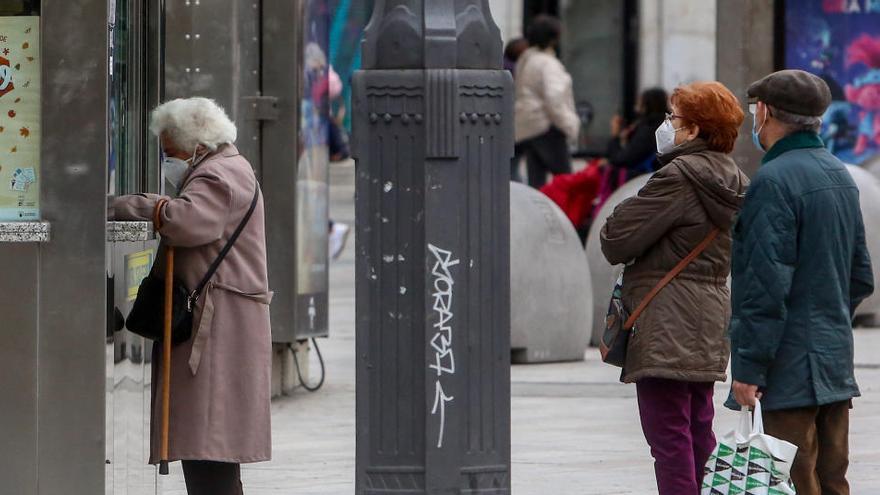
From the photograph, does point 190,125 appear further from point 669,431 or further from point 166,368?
point 669,431

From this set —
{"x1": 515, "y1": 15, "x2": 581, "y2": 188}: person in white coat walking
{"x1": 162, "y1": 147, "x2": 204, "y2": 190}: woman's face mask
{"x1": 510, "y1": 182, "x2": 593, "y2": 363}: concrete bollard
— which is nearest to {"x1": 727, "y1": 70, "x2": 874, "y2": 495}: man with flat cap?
{"x1": 162, "y1": 147, "x2": 204, "y2": 190}: woman's face mask

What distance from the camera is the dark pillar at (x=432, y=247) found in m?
5.81

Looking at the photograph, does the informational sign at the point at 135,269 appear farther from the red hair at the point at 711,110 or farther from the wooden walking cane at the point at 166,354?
the red hair at the point at 711,110

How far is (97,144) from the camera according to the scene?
6.11 m

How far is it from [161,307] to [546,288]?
5397 mm

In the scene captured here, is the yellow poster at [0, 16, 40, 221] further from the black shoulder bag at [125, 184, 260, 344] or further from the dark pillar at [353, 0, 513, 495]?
the dark pillar at [353, 0, 513, 495]

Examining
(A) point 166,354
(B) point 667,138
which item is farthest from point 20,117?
(B) point 667,138

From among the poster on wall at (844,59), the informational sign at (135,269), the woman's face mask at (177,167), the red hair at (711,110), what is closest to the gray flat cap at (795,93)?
the red hair at (711,110)

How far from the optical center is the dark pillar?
19.1 ft

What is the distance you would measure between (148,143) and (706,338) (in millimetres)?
2153

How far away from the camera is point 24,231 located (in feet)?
19.9

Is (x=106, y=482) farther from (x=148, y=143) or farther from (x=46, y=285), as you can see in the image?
(x=148, y=143)

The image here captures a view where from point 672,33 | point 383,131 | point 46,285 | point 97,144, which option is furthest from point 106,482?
point 672,33

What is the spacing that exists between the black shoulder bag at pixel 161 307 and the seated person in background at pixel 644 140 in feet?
25.5
